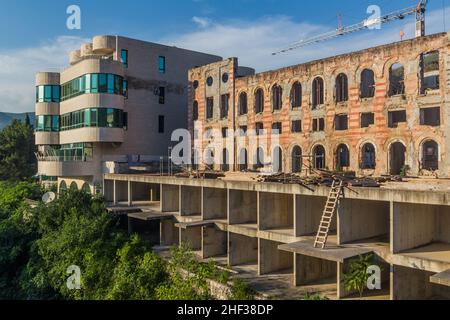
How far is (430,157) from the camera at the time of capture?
3216 centimetres

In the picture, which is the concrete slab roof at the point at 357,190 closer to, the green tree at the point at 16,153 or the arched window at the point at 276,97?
the arched window at the point at 276,97

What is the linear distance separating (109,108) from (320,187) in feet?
82.6

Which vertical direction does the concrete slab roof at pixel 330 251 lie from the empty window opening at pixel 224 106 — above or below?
below

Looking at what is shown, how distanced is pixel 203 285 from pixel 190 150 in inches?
994

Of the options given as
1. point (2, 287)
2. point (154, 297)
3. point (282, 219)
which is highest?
point (282, 219)

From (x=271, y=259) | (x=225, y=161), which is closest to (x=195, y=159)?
(x=225, y=161)

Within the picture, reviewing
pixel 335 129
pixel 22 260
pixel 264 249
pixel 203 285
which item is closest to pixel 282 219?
pixel 264 249

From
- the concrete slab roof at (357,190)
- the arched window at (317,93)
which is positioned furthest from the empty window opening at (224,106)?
the concrete slab roof at (357,190)

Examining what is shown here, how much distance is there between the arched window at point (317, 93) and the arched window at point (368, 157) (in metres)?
5.38

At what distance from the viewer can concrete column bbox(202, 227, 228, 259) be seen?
26.5 metres

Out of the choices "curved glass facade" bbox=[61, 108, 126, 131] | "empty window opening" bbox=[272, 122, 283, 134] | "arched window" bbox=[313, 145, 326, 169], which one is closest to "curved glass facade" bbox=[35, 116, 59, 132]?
"curved glass facade" bbox=[61, 108, 126, 131]

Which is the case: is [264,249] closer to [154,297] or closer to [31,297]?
[154,297]

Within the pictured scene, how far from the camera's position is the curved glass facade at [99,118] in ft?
122

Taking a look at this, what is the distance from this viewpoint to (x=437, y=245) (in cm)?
1778
